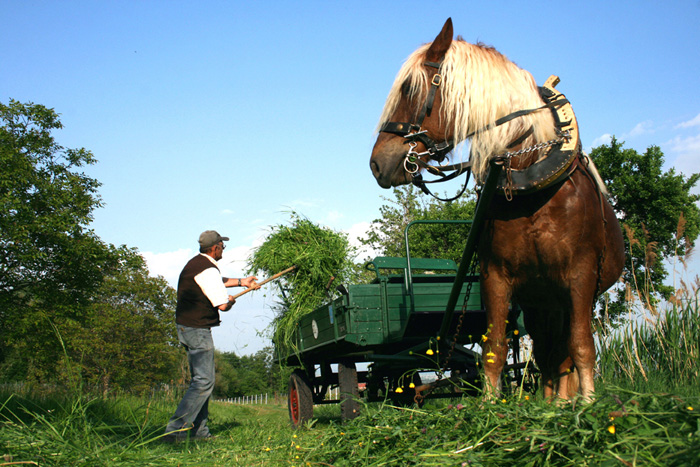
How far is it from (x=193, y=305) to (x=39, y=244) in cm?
1927

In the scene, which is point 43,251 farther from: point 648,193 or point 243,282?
point 648,193

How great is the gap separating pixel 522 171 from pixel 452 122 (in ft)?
1.60

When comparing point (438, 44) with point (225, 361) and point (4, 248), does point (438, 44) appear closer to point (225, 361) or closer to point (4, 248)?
point (4, 248)

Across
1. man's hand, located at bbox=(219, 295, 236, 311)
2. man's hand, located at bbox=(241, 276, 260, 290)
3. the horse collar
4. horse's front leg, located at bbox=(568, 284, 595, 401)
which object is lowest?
horse's front leg, located at bbox=(568, 284, 595, 401)

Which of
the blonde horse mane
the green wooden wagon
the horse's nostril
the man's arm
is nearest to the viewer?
the blonde horse mane

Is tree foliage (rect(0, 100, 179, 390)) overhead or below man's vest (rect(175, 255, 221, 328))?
overhead

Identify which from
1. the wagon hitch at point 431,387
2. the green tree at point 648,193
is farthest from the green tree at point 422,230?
the wagon hitch at point 431,387

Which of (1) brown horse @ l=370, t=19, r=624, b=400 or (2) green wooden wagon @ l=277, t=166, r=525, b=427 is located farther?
(2) green wooden wagon @ l=277, t=166, r=525, b=427

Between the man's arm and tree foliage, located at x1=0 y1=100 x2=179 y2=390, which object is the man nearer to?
the man's arm

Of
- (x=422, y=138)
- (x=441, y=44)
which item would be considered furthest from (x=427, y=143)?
(x=441, y=44)

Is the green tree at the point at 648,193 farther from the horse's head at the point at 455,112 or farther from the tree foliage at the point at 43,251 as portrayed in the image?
the tree foliage at the point at 43,251

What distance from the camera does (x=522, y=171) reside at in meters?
2.90

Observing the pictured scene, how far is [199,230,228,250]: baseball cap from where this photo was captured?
17.4 feet

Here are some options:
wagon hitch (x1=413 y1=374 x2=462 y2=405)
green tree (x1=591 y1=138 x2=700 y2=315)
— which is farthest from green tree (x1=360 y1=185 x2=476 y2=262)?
wagon hitch (x1=413 y1=374 x2=462 y2=405)
